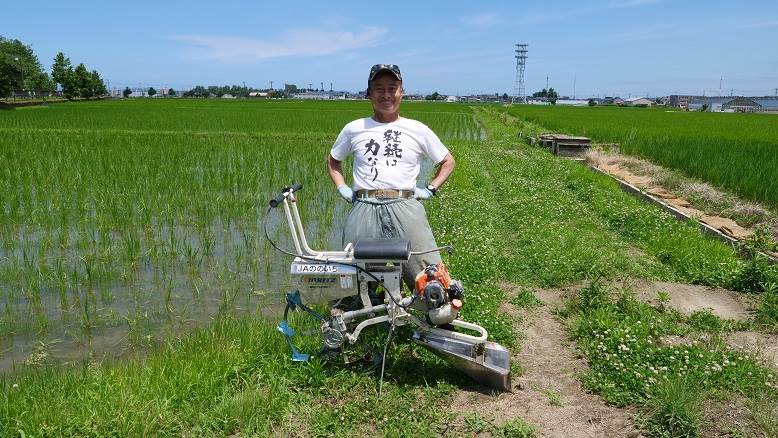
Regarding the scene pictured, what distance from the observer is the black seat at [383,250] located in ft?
10.4

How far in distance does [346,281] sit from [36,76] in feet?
235

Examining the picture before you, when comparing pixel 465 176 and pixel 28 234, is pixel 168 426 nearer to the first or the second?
pixel 28 234

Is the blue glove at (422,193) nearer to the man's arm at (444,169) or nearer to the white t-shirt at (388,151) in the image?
the white t-shirt at (388,151)

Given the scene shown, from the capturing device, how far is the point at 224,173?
36.4 ft

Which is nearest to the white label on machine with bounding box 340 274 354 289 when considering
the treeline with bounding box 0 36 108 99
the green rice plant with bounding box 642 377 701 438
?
the green rice plant with bounding box 642 377 701 438

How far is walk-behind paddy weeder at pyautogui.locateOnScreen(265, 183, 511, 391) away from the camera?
127 inches

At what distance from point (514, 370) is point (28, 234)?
6.44m

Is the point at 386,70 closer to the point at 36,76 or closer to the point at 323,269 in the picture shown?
the point at 323,269

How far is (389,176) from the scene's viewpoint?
11.4 feet

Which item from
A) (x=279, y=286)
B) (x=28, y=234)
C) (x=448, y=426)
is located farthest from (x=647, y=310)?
(x=28, y=234)

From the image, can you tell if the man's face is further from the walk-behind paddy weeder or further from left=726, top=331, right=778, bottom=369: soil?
left=726, top=331, right=778, bottom=369: soil

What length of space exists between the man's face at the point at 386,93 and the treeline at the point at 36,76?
180 ft

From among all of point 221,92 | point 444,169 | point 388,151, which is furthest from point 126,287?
point 221,92

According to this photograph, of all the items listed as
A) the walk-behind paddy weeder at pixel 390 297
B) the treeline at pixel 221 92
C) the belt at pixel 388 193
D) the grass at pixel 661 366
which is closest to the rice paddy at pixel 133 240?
the walk-behind paddy weeder at pixel 390 297
